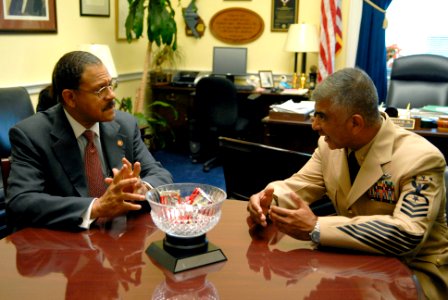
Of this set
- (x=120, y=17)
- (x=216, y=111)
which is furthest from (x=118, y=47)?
(x=216, y=111)

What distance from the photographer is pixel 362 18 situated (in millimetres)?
5188

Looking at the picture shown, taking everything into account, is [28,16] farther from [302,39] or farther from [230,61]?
[302,39]

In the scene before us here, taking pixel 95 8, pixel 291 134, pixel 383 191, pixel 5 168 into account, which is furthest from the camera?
pixel 95 8

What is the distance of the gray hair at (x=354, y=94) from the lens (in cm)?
153

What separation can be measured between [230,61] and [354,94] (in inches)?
162

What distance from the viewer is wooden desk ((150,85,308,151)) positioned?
16.8ft

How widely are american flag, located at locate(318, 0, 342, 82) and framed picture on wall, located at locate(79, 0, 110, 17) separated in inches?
90.2

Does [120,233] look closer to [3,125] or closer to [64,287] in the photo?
[64,287]

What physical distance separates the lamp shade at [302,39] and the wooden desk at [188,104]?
52cm

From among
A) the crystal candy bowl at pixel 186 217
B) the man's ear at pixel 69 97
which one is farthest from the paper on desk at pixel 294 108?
the crystal candy bowl at pixel 186 217

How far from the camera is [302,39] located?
504cm

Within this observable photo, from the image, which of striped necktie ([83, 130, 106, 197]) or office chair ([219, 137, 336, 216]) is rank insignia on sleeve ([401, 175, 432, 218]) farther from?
striped necktie ([83, 130, 106, 197])

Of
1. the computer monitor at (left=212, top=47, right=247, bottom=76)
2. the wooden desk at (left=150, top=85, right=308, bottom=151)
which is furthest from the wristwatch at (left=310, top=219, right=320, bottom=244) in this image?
the computer monitor at (left=212, top=47, right=247, bottom=76)

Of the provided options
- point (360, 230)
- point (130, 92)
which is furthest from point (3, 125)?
point (360, 230)
